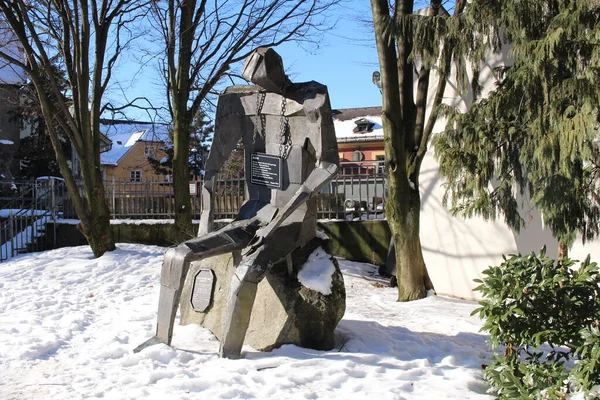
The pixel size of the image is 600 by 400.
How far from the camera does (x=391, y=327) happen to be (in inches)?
259

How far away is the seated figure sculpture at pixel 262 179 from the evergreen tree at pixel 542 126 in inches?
71.4

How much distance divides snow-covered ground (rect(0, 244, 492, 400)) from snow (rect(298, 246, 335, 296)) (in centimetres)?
58

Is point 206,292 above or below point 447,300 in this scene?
above

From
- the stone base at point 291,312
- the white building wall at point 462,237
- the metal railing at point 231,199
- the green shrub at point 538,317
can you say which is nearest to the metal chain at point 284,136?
the stone base at point 291,312

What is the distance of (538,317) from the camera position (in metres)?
4.35

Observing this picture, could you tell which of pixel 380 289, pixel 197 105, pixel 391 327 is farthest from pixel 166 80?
pixel 391 327

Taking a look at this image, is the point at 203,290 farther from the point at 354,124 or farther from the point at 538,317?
the point at 354,124

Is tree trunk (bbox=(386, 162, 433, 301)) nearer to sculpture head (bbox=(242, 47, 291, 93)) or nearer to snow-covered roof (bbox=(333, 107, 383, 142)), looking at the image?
sculpture head (bbox=(242, 47, 291, 93))

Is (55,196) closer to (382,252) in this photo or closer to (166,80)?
(166,80)

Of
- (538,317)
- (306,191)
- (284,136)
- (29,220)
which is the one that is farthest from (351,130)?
(538,317)

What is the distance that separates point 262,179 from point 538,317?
110 inches

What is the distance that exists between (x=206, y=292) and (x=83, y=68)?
24.0 ft

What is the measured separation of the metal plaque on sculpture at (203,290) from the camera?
6034 millimetres

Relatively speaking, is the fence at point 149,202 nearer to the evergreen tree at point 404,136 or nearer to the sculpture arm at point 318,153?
the evergreen tree at point 404,136
